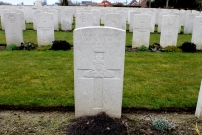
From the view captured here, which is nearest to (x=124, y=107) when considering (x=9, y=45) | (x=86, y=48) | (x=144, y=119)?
(x=144, y=119)

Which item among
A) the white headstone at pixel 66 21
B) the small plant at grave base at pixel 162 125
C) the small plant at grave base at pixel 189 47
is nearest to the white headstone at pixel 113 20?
the small plant at grave base at pixel 189 47

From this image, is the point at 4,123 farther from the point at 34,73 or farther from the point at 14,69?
the point at 14,69

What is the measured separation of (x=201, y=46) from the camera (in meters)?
10.3

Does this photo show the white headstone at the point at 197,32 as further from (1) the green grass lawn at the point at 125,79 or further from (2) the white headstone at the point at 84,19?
(2) the white headstone at the point at 84,19

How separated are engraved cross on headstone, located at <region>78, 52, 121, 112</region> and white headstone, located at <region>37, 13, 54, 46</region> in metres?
6.79

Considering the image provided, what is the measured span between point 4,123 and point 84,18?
9.00 m

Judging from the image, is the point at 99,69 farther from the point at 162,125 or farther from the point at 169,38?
the point at 169,38

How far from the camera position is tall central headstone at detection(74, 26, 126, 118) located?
→ 3.64 meters

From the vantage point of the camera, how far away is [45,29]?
33.5 feet

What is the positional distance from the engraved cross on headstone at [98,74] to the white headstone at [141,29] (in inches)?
261

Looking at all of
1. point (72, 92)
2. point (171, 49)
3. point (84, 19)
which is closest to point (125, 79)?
point (72, 92)

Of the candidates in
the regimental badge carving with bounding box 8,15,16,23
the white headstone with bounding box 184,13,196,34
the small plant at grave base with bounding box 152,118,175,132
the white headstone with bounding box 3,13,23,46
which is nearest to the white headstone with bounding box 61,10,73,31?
the white headstone with bounding box 3,13,23,46

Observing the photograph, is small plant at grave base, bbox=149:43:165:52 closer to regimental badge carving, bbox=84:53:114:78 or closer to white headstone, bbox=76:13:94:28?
white headstone, bbox=76:13:94:28

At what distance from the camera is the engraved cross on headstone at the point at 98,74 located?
3756mm
